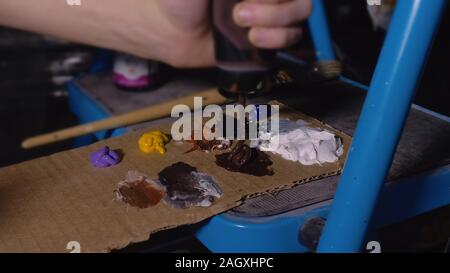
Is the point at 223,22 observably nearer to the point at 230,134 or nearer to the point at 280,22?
the point at 280,22

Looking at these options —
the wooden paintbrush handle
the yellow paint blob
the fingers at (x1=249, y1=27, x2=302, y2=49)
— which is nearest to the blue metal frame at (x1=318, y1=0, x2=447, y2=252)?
the fingers at (x1=249, y1=27, x2=302, y2=49)

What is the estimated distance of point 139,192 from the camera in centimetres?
58

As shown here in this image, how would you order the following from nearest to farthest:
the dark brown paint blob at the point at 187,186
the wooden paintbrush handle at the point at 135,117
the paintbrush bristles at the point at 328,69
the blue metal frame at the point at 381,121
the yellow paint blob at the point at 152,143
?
the blue metal frame at the point at 381,121 < the dark brown paint blob at the point at 187,186 < the yellow paint blob at the point at 152,143 < the wooden paintbrush handle at the point at 135,117 < the paintbrush bristles at the point at 328,69

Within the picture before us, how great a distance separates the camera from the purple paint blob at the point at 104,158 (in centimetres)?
65

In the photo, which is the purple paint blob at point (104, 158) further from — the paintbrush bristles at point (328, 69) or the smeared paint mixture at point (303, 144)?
the paintbrush bristles at point (328, 69)

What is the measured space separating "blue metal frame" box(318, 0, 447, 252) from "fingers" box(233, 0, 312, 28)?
0.11 m

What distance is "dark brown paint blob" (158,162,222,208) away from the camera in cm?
56

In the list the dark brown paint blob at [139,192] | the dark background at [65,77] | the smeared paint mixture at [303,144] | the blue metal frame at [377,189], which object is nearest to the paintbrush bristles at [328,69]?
the dark background at [65,77]

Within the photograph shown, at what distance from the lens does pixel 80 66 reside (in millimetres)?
2076

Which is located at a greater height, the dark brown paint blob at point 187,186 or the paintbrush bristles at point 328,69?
the paintbrush bristles at point 328,69

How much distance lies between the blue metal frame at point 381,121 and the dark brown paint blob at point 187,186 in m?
0.14

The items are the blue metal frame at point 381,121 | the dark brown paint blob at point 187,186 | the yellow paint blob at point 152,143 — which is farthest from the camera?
the yellow paint blob at point 152,143

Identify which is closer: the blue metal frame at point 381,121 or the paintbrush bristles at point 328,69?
the blue metal frame at point 381,121

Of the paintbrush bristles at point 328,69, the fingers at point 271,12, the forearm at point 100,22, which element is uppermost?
A: the fingers at point 271,12
